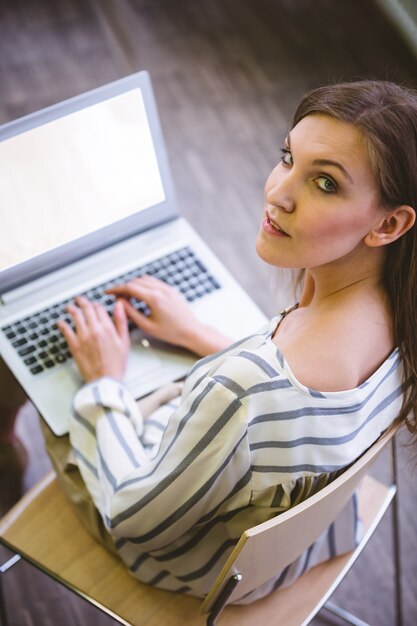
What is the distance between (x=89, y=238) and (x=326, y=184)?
1.79 feet

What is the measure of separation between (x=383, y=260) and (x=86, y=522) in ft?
2.10

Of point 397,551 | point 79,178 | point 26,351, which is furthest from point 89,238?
point 397,551

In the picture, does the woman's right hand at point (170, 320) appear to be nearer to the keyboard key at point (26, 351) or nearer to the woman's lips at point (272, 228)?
the keyboard key at point (26, 351)

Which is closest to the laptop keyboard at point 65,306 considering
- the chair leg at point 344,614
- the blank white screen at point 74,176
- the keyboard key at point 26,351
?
the keyboard key at point 26,351

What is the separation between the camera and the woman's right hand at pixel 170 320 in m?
1.34

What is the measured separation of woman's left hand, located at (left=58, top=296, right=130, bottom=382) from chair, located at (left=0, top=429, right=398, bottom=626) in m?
0.22

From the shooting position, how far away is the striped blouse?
957 millimetres

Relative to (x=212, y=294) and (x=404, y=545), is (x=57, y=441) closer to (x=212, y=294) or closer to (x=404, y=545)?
(x=212, y=294)

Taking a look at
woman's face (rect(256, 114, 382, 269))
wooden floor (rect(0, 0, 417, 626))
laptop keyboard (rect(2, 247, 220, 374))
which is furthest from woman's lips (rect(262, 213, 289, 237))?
wooden floor (rect(0, 0, 417, 626))

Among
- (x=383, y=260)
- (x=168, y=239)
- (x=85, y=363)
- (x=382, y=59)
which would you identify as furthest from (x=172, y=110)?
(x=383, y=260)

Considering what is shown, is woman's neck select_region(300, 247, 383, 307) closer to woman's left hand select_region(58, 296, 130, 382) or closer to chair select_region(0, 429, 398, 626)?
chair select_region(0, 429, 398, 626)

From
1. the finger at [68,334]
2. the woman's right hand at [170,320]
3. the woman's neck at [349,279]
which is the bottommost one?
the woman's neck at [349,279]

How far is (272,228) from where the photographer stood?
1052 millimetres

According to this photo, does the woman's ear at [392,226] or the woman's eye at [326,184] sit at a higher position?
the woman's eye at [326,184]
